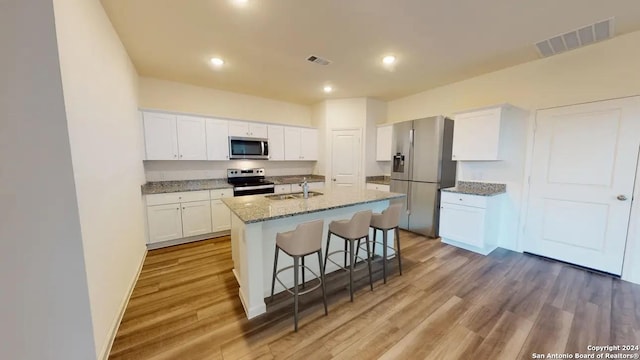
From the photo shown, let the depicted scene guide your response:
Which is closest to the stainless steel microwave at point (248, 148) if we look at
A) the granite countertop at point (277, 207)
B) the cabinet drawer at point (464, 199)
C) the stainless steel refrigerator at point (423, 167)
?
the granite countertop at point (277, 207)

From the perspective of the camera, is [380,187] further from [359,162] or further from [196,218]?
[196,218]

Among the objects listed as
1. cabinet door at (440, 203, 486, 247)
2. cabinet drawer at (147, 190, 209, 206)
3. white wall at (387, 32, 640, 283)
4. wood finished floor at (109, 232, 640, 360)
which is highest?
white wall at (387, 32, 640, 283)

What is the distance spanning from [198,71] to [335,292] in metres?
3.60

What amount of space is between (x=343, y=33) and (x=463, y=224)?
10.1ft

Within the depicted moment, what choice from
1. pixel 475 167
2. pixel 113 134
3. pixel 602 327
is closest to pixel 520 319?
pixel 602 327

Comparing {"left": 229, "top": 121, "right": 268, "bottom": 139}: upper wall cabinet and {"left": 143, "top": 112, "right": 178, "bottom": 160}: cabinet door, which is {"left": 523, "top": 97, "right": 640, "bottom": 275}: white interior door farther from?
{"left": 143, "top": 112, "right": 178, "bottom": 160}: cabinet door

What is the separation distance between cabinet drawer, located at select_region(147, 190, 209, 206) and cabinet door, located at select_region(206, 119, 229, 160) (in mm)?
710

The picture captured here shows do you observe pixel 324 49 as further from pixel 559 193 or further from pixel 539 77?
pixel 559 193

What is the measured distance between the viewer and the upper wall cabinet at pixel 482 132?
10.6ft

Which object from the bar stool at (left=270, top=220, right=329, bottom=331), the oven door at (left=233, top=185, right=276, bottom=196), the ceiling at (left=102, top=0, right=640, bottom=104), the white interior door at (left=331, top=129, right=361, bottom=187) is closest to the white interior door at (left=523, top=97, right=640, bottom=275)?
the ceiling at (left=102, top=0, right=640, bottom=104)

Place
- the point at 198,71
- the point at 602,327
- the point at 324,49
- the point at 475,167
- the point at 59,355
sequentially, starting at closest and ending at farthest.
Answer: the point at 59,355
the point at 602,327
the point at 324,49
the point at 198,71
the point at 475,167

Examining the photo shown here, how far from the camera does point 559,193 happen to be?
2.99 meters

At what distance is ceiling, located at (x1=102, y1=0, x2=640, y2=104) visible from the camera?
6.55 feet

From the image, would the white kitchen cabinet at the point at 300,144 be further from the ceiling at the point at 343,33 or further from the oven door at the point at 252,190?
the ceiling at the point at 343,33
